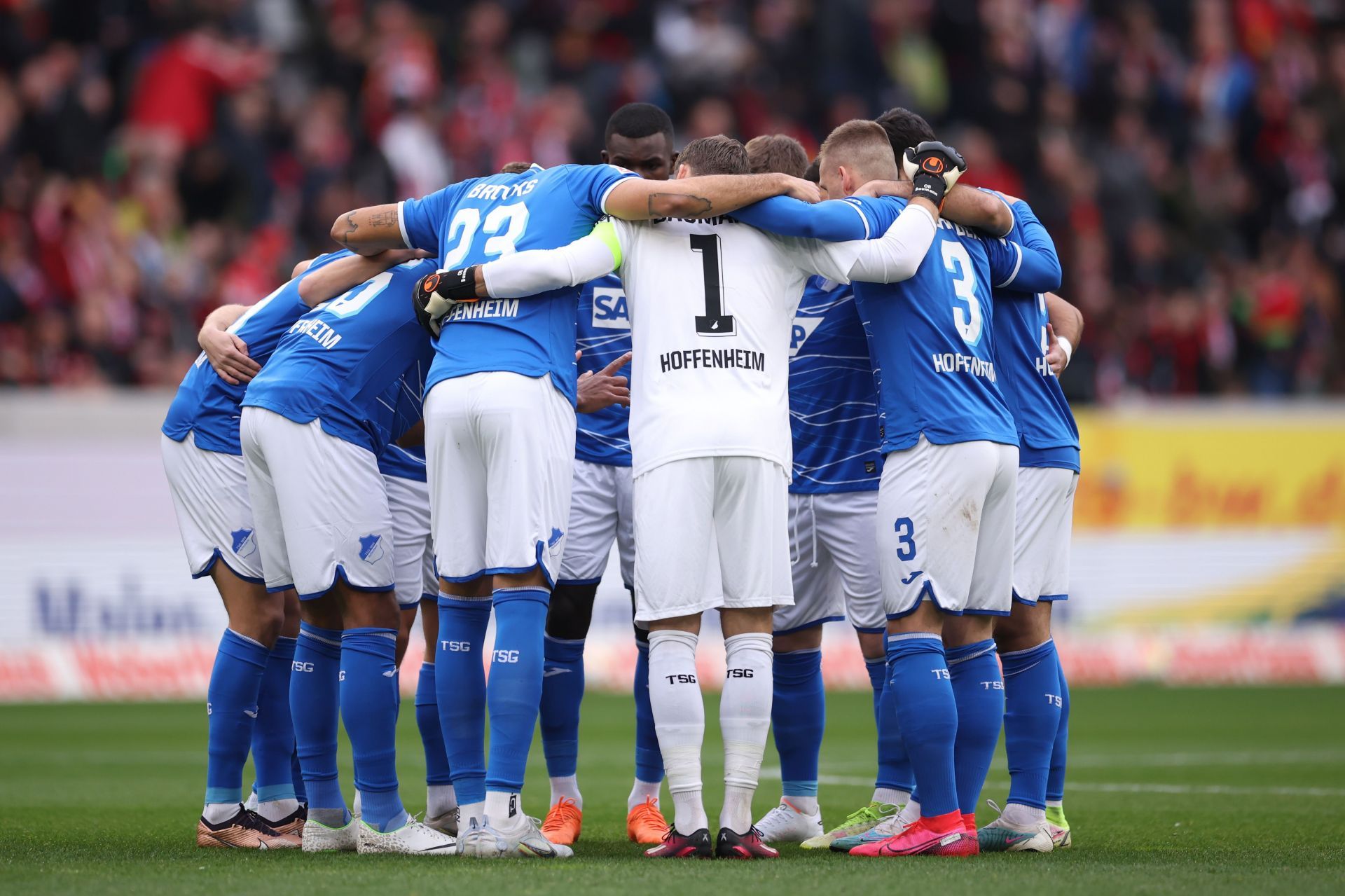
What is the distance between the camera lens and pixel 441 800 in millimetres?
7391

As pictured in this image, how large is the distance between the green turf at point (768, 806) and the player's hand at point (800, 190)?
253cm

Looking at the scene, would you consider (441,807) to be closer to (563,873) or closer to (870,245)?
(563,873)

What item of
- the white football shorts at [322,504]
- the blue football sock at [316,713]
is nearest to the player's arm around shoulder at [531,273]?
the white football shorts at [322,504]

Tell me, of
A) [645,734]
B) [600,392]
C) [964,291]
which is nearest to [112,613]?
[645,734]

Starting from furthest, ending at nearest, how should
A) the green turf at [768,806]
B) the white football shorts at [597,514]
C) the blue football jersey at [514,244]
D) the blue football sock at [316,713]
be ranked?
the white football shorts at [597,514]
the blue football sock at [316,713]
the blue football jersey at [514,244]
the green turf at [768,806]

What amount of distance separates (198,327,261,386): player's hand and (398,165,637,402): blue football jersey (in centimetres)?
100

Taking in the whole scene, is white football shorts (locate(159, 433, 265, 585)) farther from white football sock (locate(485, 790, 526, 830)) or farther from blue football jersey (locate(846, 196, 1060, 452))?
blue football jersey (locate(846, 196, 1060, 452))

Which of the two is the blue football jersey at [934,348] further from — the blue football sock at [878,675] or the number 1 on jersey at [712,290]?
the blue football sock at [878,675]

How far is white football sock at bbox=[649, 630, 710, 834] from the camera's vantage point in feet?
20.5

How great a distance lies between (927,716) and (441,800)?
2243mm

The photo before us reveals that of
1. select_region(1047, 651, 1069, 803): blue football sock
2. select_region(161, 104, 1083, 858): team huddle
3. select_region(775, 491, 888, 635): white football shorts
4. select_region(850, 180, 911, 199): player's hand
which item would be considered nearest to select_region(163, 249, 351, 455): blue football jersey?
select_region(161, 104, 1083, 858): team huddle

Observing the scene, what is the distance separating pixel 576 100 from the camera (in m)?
19.5

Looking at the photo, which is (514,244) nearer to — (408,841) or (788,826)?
(408,841)

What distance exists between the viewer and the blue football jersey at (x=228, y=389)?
742cm
